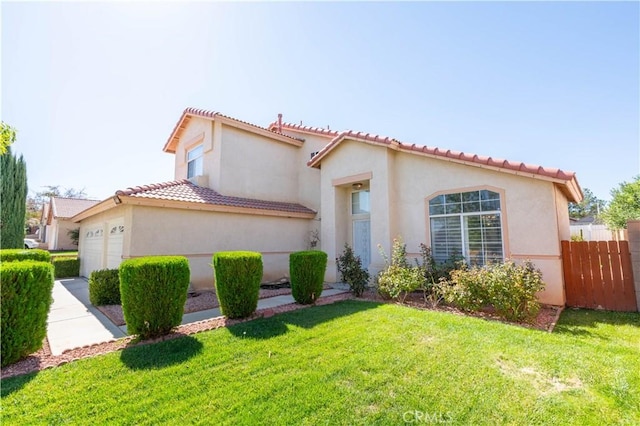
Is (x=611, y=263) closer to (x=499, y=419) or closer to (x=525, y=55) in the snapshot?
(x=525, y=55)

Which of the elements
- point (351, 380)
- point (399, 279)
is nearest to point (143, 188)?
point (399, 279)

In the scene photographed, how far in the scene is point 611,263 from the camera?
8.78 meters

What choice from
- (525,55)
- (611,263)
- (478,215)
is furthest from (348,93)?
(611,263)

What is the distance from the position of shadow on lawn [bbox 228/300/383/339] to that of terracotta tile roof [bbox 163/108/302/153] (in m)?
10.9

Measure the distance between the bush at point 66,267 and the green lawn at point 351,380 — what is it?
17.8 metres

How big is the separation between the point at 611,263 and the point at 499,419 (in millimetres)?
8850

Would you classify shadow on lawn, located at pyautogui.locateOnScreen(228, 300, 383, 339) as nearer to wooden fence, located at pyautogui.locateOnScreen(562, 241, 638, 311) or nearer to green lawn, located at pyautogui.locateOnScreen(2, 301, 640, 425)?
green lawn, located at pyautogui.locateOnScreen(2, 301, 640, 425)

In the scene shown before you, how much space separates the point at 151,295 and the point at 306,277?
4.58 meters

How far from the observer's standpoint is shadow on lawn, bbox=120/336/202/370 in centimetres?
499

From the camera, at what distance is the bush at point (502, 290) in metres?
7.47

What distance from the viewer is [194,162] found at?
17.2 metres

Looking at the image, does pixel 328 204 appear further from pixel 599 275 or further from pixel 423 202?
pixel 599 275

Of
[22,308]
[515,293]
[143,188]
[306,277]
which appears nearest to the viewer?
[22,308]

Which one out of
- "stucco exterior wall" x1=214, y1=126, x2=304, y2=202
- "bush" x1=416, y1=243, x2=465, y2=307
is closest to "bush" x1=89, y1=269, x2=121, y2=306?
"stucco exterior wall" x1=214, y1=126, x2=304, y2=202
